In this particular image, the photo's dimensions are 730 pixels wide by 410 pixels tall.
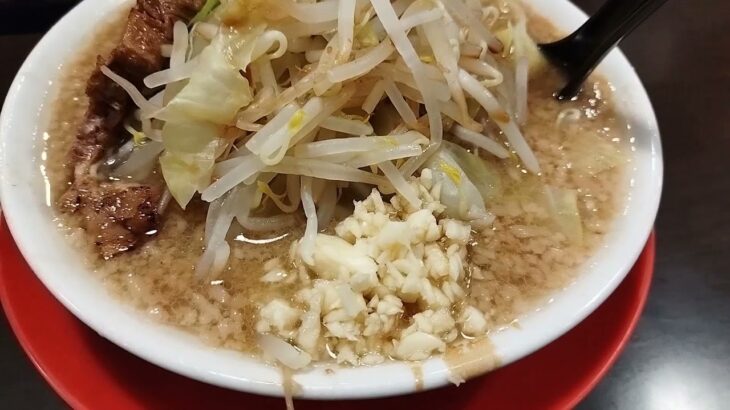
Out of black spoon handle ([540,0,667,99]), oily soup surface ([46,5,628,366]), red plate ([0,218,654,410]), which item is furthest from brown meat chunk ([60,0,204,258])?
black spoon handle ([540,0,667,99])

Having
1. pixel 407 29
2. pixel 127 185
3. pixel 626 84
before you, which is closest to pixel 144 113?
pixel 127 185

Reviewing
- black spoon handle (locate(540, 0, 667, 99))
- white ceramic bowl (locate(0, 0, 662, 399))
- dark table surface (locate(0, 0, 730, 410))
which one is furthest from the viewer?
dark table surface (locate(0, 0, 730, 410))

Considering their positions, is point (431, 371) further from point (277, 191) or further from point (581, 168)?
point (581, 168)

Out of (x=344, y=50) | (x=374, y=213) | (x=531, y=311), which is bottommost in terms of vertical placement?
(x=531, y=311)

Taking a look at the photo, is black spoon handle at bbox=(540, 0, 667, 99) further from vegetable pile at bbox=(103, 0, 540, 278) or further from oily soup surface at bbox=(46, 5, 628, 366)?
vegetable pile at bbox=(103, 0, 540, 278)

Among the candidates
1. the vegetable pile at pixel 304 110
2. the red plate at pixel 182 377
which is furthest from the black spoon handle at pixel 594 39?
the red plate at pixel 182 377

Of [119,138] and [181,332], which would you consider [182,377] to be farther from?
[119,138]

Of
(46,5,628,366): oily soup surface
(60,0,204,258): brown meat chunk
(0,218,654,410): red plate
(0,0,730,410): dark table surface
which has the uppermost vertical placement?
(60,0,204,258): brown meat chunk
